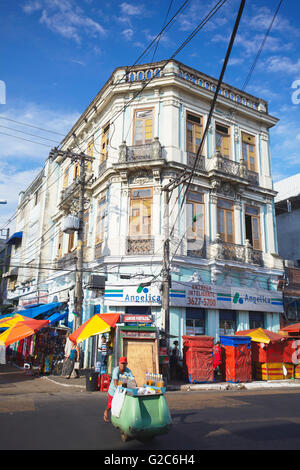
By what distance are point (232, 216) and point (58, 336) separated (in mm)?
11141

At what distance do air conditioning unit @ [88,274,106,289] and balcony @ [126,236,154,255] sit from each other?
5.98 feet

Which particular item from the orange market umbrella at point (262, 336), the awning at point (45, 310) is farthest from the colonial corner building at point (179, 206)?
the orange market umbrella at point (262, 336)

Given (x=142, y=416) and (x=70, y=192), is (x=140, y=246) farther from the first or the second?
(x=142, y=416)

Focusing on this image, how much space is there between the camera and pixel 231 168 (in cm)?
2066

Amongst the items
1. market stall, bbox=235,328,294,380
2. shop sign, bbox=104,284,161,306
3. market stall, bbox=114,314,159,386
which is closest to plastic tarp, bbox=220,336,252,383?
market stall, bbox=235,328,294,380

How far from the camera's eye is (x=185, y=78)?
66.6 feet

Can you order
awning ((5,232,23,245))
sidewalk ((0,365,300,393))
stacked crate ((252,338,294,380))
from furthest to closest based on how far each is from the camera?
awning ((5,232,23,245)), stacked crate ((252,338,294,380)), sidewalk ((0,365,300,393))

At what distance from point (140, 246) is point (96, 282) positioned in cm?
274

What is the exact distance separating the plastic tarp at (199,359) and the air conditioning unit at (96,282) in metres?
4.95

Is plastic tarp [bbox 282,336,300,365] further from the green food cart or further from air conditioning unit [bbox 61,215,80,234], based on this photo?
the green food cart

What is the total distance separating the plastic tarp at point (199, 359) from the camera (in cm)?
1471

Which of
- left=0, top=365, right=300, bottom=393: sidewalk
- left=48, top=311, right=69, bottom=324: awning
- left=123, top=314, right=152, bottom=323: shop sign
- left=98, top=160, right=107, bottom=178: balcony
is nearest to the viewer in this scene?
left=0, top=365, right=300, bottom=393: sidewalk

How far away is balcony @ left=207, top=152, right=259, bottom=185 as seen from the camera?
65.6 ft

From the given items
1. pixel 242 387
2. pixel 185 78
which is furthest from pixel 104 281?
pixel 185 78
